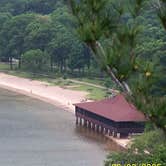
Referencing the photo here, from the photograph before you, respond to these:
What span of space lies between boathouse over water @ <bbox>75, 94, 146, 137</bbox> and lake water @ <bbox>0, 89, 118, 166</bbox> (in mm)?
834

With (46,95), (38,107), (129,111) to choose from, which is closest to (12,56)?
(46,95)

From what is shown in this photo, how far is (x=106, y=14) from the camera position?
5602mm

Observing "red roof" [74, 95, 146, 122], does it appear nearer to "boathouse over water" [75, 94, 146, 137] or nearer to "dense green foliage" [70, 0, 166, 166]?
"boathouse over water" [75, 94, 146, 137]

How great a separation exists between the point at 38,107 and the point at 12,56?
75.2 ft

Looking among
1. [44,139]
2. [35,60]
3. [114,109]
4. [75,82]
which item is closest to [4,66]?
[35,60]

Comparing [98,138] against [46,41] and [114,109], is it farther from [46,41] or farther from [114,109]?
[46,41]

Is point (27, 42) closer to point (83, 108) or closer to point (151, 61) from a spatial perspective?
point (83, 108)

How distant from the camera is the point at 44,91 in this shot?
59.3 meters

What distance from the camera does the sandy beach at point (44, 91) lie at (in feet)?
175

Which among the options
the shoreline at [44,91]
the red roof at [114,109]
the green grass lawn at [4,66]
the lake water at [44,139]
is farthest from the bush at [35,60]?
the red roof at [114,109]

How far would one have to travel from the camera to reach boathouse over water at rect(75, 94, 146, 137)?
38.5 meters

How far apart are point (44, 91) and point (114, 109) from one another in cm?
1966

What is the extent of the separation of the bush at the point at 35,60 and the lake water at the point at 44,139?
44.2 feet

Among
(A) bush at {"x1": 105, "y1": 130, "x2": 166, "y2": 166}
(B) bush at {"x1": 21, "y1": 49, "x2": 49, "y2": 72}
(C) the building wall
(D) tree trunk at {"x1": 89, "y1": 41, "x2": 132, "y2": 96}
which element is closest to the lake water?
(C) the building wall
